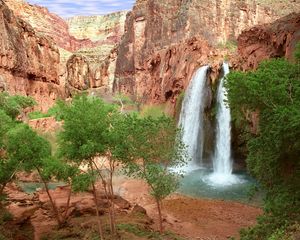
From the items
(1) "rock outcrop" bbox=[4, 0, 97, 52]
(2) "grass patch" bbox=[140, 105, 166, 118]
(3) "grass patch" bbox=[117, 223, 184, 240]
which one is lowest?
(3) "grass patch" bbox=[117, 223, 184, 240]

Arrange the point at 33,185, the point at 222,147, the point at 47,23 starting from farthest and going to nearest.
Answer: the point at 47,23 → the point at 222,147 → the point at 33,185

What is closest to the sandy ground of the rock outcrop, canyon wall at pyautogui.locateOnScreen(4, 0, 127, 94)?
canyon wall at pyautogui.locateOnScreen(4, 0, 127, 94)

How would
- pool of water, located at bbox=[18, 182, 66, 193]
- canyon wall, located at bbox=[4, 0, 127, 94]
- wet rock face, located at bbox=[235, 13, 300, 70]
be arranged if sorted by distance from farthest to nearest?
canyon wall, located at bbox=[4, 0, 127, 94]
pool of water, located at bbox=[18, 182, 66, 193]
wet rock face, located at bbox=[235, 13, 300, 70]

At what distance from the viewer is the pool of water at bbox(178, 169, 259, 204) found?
28.1 m

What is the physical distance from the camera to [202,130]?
1594 inches

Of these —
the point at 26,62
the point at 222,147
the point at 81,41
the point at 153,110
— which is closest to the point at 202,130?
the point at 222,147

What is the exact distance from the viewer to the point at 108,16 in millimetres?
182500

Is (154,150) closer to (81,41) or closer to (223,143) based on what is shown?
(223,143)

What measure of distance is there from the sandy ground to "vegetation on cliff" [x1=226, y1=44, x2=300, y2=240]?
6.45 metres

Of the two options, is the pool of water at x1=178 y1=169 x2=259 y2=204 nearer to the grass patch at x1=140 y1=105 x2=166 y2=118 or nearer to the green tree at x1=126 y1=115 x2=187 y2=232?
the green tree at x1=126 y1=115 x2=187 y2=232

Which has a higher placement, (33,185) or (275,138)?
(275,138)

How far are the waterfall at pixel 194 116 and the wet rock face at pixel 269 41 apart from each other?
495cm

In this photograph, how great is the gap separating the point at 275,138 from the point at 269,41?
2416 cm

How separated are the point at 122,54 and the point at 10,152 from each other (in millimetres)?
67840
